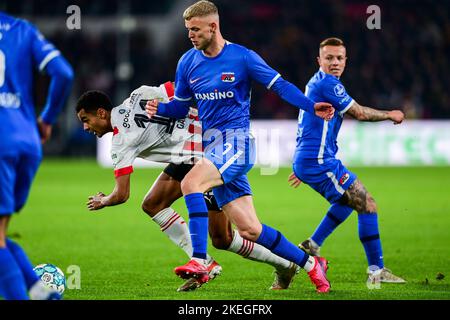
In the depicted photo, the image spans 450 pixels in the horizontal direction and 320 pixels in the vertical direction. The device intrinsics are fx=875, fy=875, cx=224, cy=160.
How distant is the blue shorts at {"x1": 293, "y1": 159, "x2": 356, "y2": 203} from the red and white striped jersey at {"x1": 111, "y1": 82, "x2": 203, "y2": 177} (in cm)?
98

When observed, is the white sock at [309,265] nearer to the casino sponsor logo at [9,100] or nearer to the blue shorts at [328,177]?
the blue shorts at [328,177]

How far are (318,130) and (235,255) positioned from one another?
8.44 feet

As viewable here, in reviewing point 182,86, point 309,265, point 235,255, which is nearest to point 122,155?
point 182,86

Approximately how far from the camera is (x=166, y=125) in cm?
762

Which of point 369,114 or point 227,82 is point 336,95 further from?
point 227,82

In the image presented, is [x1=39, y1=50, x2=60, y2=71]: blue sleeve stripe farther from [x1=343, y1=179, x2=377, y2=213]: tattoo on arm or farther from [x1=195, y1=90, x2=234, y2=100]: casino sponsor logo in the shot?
[x1=343, y1=179, x2=377, y2=213]: tattoo on arm

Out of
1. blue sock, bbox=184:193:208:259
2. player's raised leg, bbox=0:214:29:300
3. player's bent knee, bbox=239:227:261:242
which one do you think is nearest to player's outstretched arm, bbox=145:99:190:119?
blue sock, bbox=184:193:208:259

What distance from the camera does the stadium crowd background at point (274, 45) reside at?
26.0 m

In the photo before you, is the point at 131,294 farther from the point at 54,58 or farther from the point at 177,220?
the point at 54,58

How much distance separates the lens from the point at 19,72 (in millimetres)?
5340

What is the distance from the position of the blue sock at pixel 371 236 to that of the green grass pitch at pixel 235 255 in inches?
9.7

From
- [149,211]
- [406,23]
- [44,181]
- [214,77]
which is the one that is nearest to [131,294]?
[149,211]
